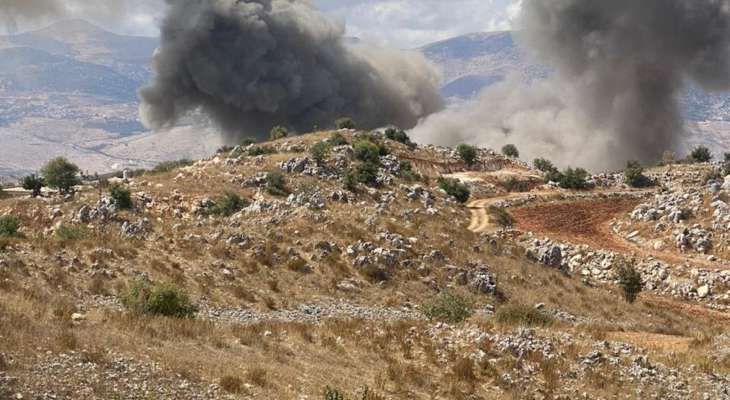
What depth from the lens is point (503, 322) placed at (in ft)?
66.9

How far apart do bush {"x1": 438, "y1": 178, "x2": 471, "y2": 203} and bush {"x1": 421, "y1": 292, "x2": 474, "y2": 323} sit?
27.2 m

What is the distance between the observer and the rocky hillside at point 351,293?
13.3 metres

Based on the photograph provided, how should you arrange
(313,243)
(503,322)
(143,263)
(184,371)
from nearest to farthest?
1. (184,371)
2. (503,322)
3. (143,263)
4. (313,243)

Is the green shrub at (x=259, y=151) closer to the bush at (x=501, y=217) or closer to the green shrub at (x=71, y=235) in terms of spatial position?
the bush at (x=501, y=217)

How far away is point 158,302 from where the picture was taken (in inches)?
674

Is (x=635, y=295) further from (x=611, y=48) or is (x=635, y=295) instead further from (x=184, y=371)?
(x=611, y=48)

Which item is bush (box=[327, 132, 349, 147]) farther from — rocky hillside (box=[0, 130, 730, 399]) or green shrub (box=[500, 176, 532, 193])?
green shrub (box=[500, 176, 532, 193])

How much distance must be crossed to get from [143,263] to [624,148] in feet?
244

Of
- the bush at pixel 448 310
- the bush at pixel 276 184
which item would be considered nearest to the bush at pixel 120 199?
the bush at pixel 276 184

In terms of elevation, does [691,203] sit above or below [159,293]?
above

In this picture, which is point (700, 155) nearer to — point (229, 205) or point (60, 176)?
point (229, 205)

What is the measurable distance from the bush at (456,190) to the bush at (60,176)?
31604 millimetres

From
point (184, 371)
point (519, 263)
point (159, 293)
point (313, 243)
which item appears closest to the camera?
point (184, 371)

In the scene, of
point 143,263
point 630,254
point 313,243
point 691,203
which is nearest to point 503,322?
point 313,243
